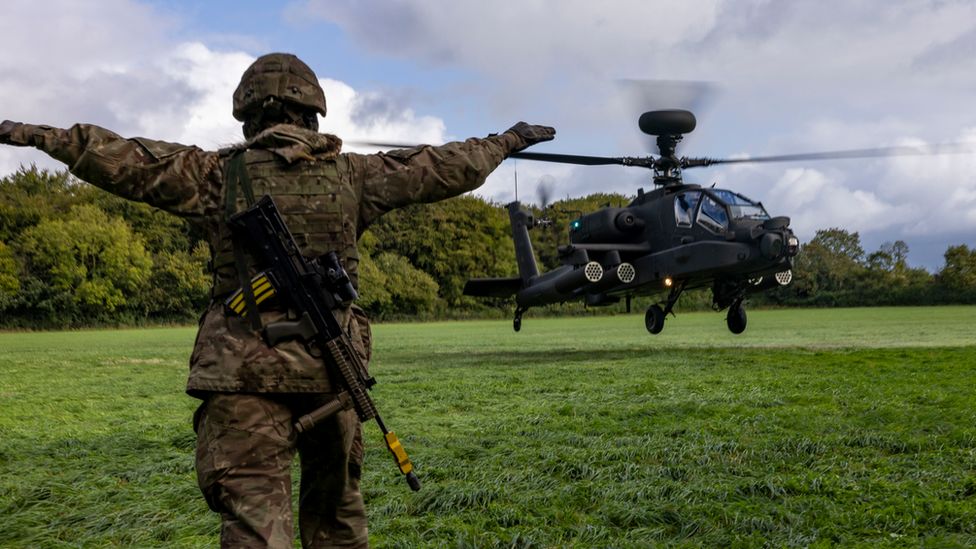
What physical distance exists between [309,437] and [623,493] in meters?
2.40

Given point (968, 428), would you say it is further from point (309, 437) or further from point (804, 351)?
point (804, 351)

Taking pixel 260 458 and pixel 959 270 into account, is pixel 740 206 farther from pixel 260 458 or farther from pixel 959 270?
pixel 959 270

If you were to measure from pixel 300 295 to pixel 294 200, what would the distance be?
390mm

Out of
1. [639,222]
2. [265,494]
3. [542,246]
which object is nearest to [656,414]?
[265,494]

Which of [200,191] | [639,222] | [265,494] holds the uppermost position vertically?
[639,222]

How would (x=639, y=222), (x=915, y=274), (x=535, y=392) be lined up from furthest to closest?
(x=915, y=274) → (x=639, y=222) → (x=535, y=392)

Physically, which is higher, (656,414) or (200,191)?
(200,191)

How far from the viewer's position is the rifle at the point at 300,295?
3.32 m

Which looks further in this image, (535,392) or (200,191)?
Answer: (535,392)

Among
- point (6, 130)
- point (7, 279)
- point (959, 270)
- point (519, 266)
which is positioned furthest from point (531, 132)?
point (959, 270)

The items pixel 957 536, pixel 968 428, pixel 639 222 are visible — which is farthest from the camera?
pixel 639 222

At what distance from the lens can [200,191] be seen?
3.46m

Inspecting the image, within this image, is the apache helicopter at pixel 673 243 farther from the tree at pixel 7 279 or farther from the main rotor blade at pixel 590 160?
the tree at pixel 7 279

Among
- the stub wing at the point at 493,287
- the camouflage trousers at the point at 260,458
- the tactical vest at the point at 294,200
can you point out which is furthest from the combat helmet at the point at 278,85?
the stub wing at the point at 493,287
